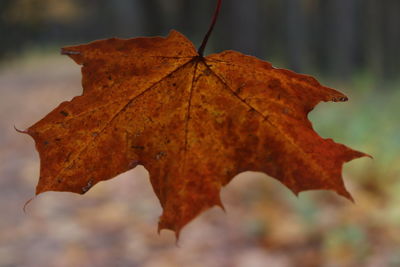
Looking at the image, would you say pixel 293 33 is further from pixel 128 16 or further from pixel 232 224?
pixel 232 224

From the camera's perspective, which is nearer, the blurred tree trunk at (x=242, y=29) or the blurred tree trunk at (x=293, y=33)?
the blurred tree trunk at (x=242, y=29)

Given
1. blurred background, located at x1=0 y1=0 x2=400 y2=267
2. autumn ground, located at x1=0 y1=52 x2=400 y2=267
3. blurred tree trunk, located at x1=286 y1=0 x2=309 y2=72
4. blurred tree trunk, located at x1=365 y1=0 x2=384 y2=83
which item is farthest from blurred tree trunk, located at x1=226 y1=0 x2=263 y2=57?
blurred tree trunk, located at x1=365 y1=0 x2=384 y2=83

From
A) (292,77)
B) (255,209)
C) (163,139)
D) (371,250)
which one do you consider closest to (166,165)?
(163,139)

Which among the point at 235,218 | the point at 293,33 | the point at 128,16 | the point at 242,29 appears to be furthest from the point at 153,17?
the point at 235,218

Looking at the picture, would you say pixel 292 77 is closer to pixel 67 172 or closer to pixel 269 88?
pixel 269 88

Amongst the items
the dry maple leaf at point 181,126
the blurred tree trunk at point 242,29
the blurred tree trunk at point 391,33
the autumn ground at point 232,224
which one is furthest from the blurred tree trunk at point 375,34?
the dry maple leaf at point 181,126

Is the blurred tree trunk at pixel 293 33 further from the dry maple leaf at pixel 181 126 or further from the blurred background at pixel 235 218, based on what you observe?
the dry maple leaf at pixel 181 126

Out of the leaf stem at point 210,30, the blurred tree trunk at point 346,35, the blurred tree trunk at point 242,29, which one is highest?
the leaf stem at point 210,30
